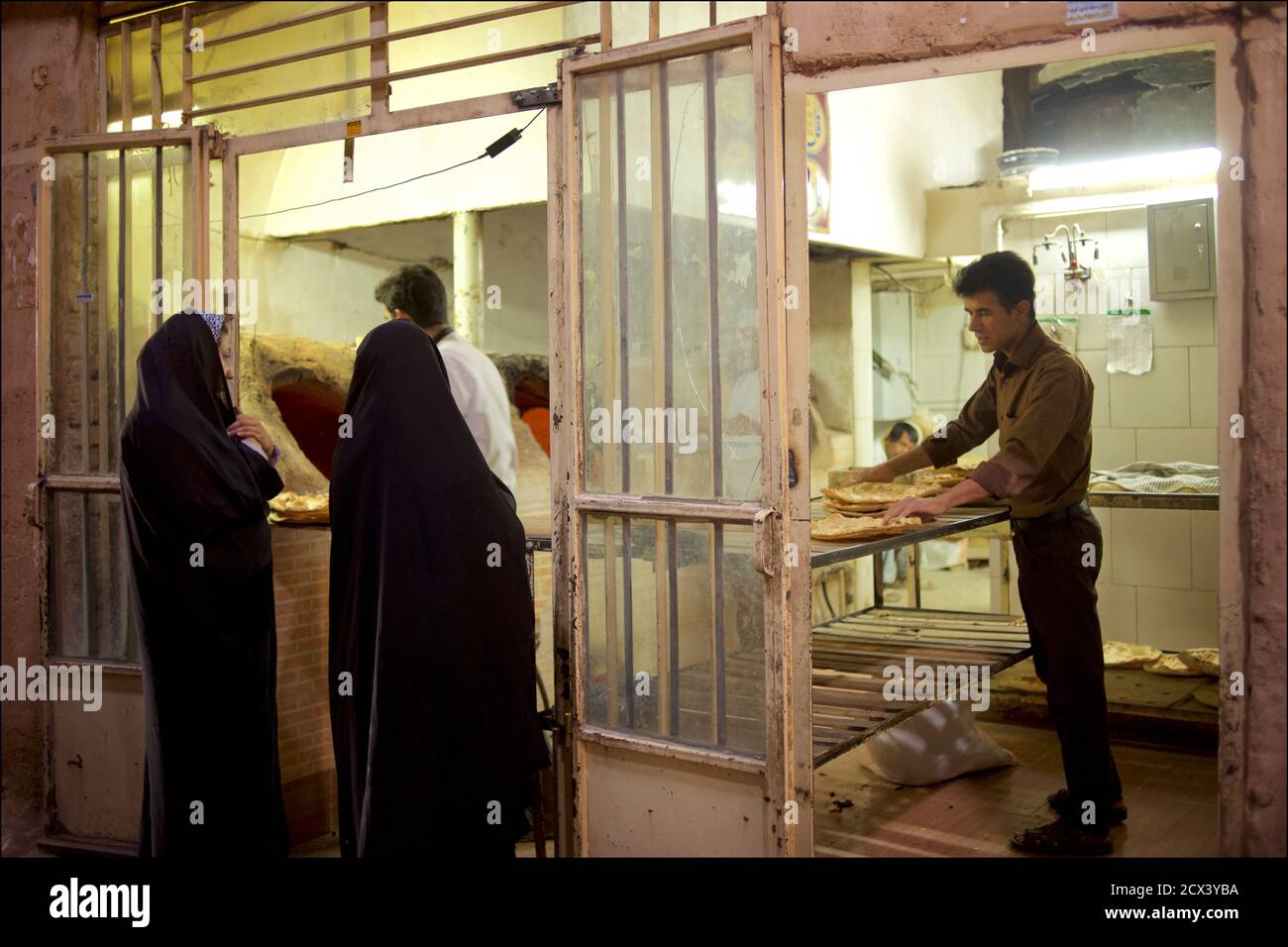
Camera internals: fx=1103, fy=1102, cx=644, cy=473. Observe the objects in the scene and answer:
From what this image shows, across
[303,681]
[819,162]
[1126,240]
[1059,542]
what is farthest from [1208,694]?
[303,681]

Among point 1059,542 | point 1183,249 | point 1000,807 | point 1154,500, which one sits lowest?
point 1000,807

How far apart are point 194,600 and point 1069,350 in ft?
13.1

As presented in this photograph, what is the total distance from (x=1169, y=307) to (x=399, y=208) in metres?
4.95

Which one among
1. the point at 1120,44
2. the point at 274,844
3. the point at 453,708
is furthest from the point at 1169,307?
the point at 274,844

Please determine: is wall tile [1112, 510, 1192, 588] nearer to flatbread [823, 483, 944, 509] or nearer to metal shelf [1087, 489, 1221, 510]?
metal shelf [1087, 489, 1221, 510]

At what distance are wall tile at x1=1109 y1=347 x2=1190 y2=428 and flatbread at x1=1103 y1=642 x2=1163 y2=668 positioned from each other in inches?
50.5

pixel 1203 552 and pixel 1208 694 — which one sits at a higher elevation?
pixel 1203 552

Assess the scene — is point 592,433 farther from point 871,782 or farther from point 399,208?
point 399,208

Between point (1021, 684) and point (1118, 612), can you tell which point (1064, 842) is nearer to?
point (1021, 684)

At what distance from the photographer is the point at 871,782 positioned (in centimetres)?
476

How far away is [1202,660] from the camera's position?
5.71m

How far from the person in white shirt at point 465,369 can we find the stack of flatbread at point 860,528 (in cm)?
131

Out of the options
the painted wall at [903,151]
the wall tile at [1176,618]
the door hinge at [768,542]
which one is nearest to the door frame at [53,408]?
the door hinge at [768,542]

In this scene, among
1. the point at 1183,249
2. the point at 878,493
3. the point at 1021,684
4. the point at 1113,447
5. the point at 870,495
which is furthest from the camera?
the point at 1113,447
